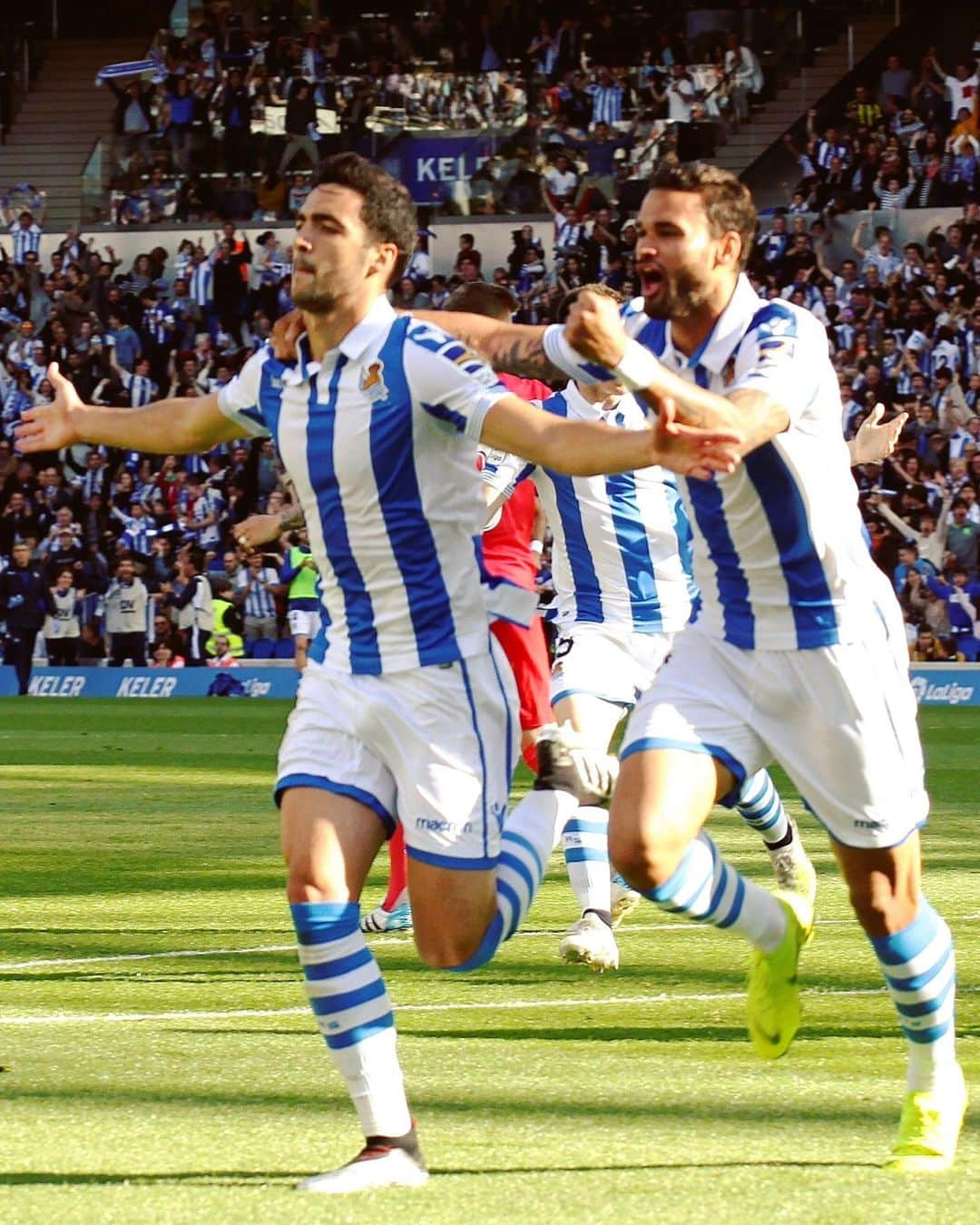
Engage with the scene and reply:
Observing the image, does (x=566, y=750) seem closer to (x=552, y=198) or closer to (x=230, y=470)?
(x=230, y=470)

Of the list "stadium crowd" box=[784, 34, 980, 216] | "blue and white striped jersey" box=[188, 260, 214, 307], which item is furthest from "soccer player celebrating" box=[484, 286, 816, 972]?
"blue and white striped jersey" box=[188, 260, 214, 307]

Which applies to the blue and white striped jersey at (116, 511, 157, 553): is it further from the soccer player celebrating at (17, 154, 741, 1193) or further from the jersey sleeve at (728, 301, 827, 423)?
the jersey sleeve at (728, 301, 827, 423)

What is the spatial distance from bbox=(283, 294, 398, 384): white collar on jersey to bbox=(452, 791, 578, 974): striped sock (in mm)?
1259

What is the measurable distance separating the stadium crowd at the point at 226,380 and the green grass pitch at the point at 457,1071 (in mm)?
14106

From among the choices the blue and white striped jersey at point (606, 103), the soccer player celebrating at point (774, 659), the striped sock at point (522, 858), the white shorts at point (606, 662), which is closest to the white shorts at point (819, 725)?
the soccer player celebrating at point (774, 659)

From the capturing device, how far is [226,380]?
1258 inches

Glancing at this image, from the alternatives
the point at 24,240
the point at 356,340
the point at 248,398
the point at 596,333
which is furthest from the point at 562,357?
the point at 24,240

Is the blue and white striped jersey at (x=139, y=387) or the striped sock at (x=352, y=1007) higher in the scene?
the striped sock at (x=352, y=1007)

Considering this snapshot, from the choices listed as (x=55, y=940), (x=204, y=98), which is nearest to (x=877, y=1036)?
(x=55, y=940)

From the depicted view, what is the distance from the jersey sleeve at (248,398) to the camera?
19.0 ft

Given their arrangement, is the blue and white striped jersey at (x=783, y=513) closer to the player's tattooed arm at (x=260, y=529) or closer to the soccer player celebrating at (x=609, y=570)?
the player's tattooed arm at (x=260, y=529)

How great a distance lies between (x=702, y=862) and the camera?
5.92 metres

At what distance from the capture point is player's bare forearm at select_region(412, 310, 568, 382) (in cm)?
630

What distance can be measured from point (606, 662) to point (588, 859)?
79 centimetres
